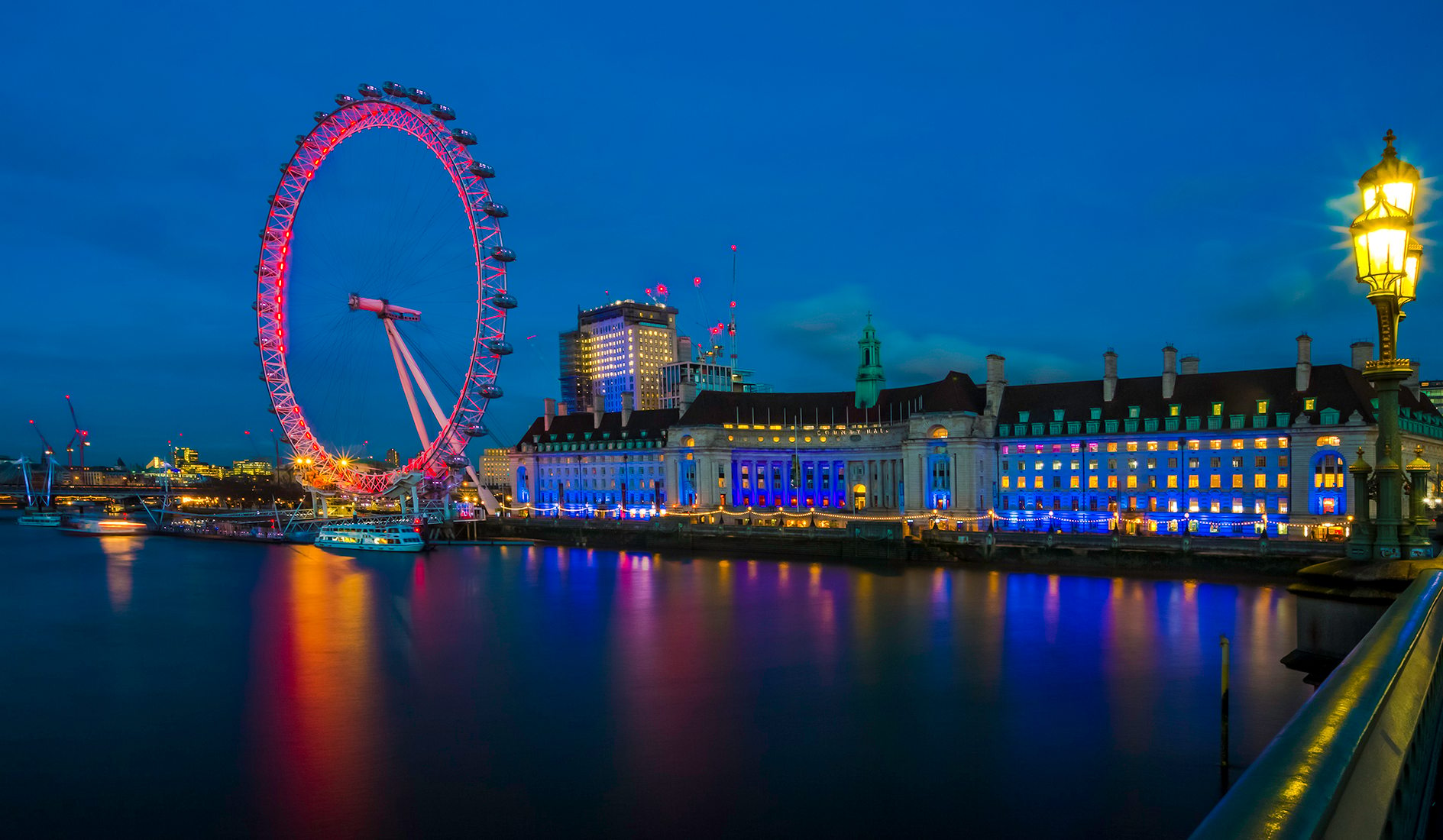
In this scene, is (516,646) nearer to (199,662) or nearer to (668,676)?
(668,676)

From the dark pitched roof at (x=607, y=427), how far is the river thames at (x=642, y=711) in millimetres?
48521

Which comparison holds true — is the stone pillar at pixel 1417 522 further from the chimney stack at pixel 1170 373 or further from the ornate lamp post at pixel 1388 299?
the chimney stack at pixel 1170 373

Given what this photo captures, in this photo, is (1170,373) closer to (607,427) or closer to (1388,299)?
(607,427)

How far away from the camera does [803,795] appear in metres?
18.3

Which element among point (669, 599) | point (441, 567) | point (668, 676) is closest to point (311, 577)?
point (441, 567)

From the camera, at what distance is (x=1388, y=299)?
10164 mm

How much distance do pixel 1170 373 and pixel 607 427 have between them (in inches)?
2189

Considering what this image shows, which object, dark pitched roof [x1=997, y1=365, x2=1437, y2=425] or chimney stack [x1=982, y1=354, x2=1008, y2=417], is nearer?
dark pitched roof [x1=997, y1=365, x2=1437, y2=425]

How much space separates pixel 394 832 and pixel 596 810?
3.62 m

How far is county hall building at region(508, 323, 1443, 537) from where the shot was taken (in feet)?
196

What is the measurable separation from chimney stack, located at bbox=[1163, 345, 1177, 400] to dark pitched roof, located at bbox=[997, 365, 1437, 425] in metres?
0.38

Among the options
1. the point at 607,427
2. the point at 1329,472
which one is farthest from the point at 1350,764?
the point at 607,427

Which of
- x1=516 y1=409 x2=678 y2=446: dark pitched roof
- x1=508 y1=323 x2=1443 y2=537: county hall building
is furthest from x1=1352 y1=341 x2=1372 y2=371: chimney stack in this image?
x1=516 y1=409 x2=678 y2=446: dark pitched roof

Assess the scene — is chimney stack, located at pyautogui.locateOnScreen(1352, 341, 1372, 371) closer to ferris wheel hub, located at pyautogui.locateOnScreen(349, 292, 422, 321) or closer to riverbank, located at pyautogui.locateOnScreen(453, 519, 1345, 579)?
riverbank, located at pyautogui.locateOnScreen(453, 519, 1345, 579)
